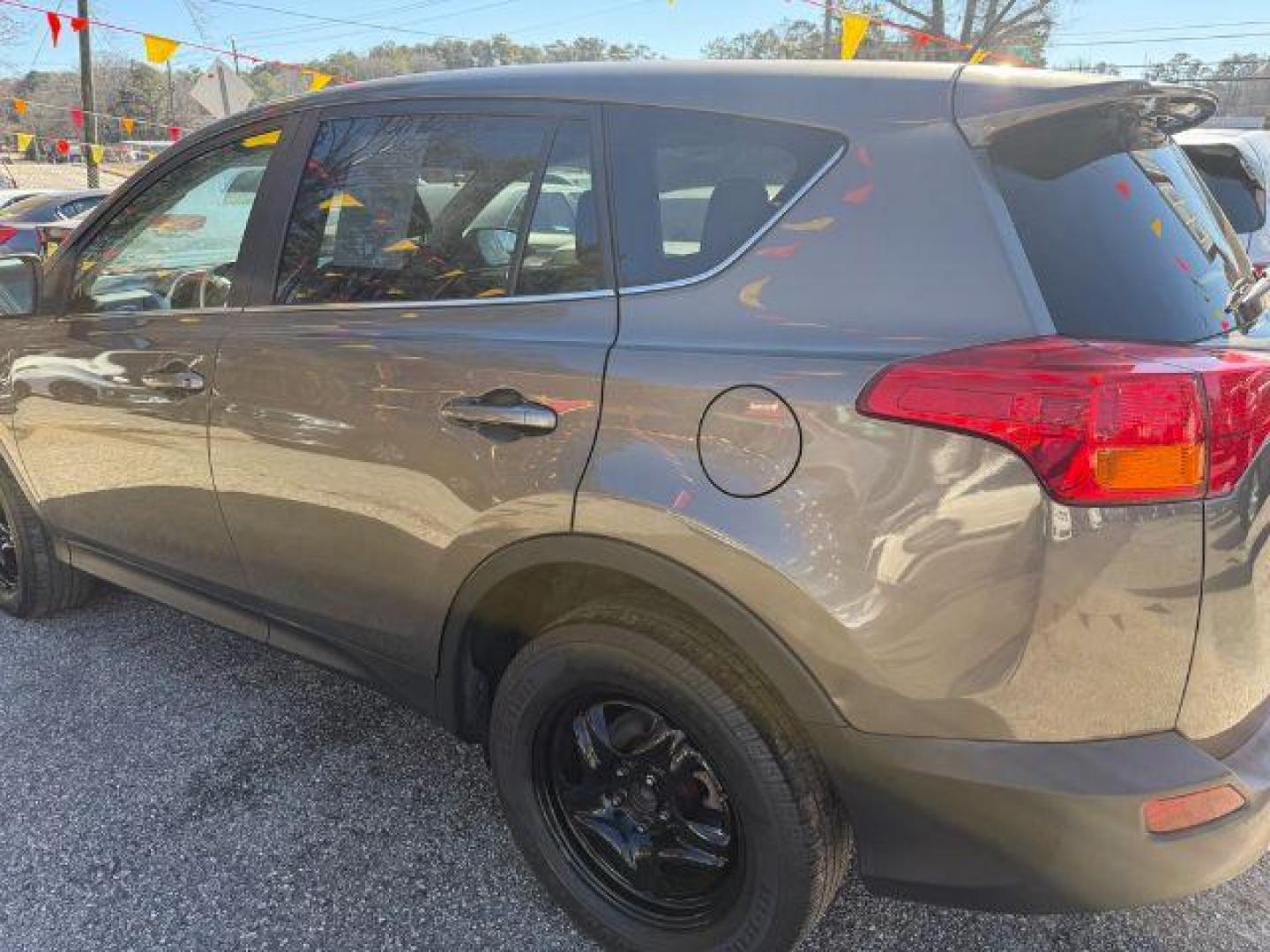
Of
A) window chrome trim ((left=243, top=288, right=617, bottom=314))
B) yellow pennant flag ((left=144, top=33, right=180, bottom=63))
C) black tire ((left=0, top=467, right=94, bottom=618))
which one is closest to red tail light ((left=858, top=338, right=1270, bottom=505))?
window chrome trim ((left=243, top=288, right=617, bottom=314))

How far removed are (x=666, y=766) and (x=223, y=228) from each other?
1.95m

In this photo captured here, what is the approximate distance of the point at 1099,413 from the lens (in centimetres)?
148

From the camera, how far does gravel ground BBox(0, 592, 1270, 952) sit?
2.22 m

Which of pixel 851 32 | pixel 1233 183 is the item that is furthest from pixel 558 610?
pixel 851 32

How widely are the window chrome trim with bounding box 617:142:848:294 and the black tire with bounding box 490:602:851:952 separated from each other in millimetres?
619

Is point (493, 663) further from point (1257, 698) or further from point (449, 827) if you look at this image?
point (1257, 698)

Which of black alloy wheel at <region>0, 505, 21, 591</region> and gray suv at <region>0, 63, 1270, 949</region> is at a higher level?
gray suv at <region>0, 63, 1270, 949</region>

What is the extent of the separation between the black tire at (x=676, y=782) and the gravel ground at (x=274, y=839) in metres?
0.18

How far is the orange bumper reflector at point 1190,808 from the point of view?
1.57 metres

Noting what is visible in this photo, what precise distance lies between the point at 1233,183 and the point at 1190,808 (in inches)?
171

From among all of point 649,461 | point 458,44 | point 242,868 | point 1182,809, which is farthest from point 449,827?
point 458,44

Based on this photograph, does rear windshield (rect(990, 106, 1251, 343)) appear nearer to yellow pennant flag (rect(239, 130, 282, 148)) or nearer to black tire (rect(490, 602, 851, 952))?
black tire (rect(490, 602, 851, 952))

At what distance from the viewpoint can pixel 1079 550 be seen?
1.48m

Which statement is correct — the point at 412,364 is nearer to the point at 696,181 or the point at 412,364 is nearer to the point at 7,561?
the point at 696,181
